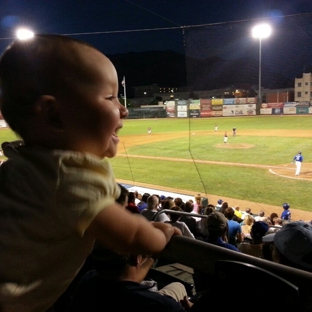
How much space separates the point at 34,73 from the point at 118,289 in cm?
69

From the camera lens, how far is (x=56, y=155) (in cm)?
72

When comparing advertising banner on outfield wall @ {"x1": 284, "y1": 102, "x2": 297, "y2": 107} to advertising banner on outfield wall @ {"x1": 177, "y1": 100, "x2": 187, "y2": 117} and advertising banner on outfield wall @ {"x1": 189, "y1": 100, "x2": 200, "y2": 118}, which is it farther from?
advertising banner on outfield wall @ {"x1": 177, "y1": 100, "x2": 187, "y2": 117}

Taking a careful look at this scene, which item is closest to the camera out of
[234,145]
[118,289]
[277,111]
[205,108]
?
[118,289]

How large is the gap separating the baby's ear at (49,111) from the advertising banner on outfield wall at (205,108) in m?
45.4

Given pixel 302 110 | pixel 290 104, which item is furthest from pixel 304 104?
pixel 290 104

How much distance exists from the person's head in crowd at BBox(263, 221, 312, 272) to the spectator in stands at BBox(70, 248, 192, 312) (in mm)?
415

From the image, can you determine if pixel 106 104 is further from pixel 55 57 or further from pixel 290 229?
pixel 290 229

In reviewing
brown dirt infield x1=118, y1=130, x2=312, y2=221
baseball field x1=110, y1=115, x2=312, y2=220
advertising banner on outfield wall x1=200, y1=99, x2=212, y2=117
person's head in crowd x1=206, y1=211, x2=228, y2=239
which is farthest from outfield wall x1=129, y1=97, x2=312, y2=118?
person's head in crowd x1=206, y1=211, x2=228, y2=239

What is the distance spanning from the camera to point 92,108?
2.58 feet

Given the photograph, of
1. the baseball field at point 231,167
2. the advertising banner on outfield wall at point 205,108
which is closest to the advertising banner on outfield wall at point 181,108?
the advertising banner on outfield wall at point 205,108

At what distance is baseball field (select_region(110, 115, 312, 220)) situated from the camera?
1177 cm

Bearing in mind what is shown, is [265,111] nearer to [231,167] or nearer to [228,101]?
A: [228,101]

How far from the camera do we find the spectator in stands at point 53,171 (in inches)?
27.8

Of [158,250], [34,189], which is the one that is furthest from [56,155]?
[158,250]
